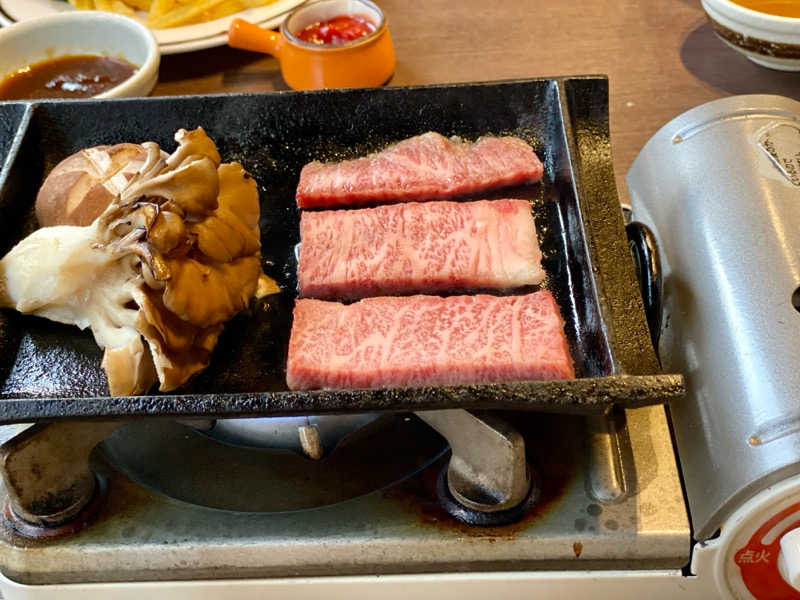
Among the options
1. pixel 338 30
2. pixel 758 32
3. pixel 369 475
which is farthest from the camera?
pixel 338 30

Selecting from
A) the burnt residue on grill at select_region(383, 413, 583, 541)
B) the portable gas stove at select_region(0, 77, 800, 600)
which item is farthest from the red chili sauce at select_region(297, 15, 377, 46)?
the burnt residue on grill at select_region(383, 413, 583, 541)

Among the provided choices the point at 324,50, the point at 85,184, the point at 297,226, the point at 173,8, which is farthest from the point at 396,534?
the point at 173,8

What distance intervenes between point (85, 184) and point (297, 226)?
1.46 feet

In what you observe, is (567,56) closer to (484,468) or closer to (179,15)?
(179,15)

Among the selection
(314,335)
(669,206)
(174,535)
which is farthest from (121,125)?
(669,206)

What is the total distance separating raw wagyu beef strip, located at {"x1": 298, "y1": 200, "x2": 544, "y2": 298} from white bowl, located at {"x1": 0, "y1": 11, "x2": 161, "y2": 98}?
886 millimetres

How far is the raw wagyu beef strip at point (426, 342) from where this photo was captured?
129 cm

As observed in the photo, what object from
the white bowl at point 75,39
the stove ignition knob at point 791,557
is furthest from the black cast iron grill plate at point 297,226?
the white bowl at point 75,39

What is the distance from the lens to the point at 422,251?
1.51m

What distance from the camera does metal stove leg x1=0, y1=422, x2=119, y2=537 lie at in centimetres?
117

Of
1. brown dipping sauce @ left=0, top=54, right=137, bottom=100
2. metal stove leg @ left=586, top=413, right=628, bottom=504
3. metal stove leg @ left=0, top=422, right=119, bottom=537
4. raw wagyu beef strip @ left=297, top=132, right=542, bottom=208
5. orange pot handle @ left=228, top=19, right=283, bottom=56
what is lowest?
metal stove leg @ left=586, top=413, right=628, bottom=504

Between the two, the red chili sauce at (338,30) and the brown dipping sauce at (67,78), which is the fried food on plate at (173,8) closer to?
the brown dipping sauce at (67,78)

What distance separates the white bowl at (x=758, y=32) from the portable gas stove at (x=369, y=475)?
80 cm

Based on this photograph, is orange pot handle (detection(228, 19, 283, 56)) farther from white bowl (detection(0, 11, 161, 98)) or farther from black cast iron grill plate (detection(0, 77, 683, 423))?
black cast iron grill plate (detection(0, 77, 683, 423))
